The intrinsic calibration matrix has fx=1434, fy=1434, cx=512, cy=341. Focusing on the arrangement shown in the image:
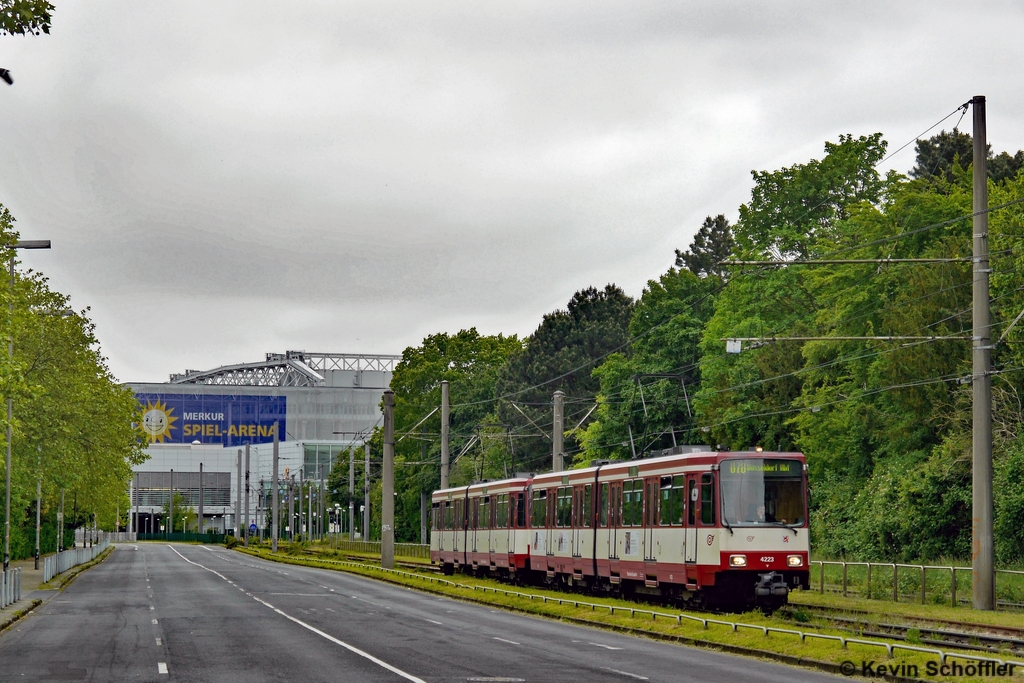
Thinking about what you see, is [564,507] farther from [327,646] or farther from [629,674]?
[629,674]

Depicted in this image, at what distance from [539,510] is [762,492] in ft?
53.6

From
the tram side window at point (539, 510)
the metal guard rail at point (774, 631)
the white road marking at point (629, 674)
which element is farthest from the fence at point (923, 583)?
the white road marking at point (629, 674)

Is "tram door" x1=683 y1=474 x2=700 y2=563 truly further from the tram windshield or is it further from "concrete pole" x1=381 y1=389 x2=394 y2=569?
"concrete pole" x1=381 y1=389 x2=394 y2=569

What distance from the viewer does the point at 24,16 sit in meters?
18.5

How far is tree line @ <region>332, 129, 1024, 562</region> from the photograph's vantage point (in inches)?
1866

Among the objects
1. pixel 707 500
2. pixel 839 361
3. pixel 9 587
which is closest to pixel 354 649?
pixel 707 500

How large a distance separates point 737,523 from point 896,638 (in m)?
7.62

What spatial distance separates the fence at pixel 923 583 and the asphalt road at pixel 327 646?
8698 mm

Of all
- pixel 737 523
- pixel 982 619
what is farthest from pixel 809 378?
pixel 982 619

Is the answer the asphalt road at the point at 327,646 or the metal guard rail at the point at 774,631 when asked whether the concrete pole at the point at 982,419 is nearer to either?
the metal guard rail at the point at 774,631

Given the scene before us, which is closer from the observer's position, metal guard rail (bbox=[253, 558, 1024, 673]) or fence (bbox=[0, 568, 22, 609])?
metal guard rail (bbox=[253, 558, 1024, 673])

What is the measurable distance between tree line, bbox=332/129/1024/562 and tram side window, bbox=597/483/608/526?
6.37 meters

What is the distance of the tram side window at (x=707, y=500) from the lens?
32.9 meters

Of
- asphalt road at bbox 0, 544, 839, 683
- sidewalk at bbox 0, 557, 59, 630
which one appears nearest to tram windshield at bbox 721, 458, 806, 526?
asphalt road at bbox 0, 544, 839, 683
